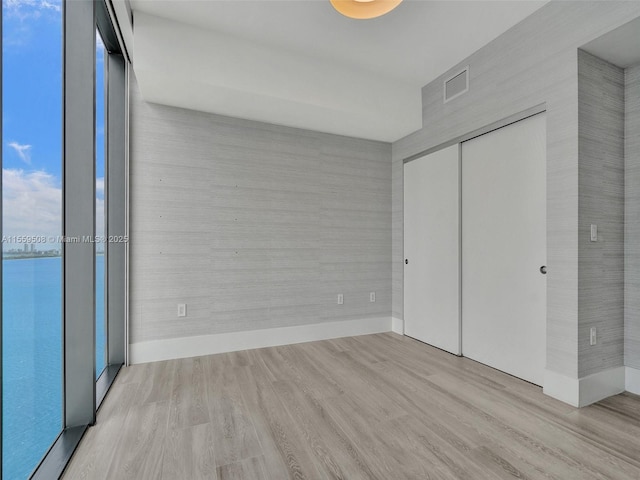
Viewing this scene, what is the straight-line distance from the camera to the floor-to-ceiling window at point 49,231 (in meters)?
1.29

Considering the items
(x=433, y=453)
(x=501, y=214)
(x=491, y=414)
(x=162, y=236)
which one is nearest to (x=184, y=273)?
(x=162, y=236)

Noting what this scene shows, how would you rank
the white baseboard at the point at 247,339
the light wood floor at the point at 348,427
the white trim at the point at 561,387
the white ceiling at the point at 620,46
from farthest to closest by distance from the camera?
the white baseboard at the point at 247,339, the white trim at the point at 561,387, the white ceiling at the point at 620,46, the light wood floor at the point at 348,427

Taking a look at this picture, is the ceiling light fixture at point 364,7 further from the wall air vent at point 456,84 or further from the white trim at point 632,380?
the white trim at point 632,380

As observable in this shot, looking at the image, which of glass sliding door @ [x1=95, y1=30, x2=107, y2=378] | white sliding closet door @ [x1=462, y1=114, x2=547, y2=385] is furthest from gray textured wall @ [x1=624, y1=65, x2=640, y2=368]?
glass sliding door @ [x1=95, y1=30, x2=107, y2=378]

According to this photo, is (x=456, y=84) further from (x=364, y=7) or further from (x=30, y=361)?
(x=30, y=361)

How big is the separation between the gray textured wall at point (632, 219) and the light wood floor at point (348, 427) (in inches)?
16.9

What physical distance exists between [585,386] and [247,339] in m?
2.81

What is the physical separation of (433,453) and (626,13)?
2.79 metres

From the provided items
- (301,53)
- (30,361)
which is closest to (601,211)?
(301,53)

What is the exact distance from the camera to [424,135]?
354 centimetres

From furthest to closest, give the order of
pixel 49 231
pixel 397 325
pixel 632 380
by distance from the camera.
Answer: pixel 397 325 < pixel 632 380 < pixel 49 231

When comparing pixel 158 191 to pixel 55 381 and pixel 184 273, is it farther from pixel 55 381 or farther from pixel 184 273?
pixel 55 381

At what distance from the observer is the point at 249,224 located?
3340 millimetres

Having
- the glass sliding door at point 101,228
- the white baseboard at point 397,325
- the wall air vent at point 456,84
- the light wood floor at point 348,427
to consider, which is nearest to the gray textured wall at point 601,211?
the light wood floor at point 348,427
